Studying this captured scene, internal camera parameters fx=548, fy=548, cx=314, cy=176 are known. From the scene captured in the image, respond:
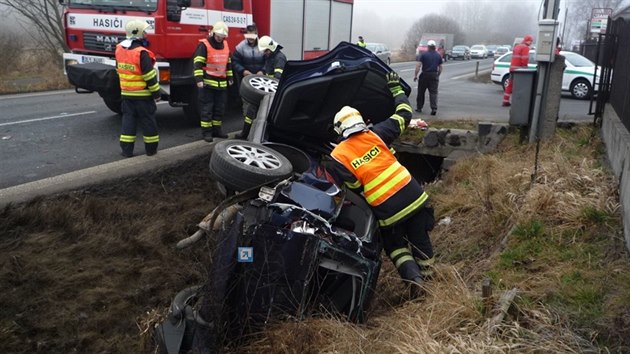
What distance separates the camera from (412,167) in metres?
8.35

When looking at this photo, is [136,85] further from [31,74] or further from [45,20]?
[45,20]

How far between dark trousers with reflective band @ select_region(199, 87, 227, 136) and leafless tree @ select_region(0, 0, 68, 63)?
496 inches

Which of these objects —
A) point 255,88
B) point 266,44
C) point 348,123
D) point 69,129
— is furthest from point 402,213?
point 69,129

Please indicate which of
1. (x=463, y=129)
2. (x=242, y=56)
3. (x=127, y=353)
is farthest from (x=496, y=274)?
(x=242, y=56)

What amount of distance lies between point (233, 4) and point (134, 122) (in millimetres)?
4010

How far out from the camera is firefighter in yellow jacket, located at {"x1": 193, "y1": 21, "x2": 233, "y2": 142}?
24.7 ft

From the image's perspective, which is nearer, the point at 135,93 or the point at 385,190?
the point at 385,190

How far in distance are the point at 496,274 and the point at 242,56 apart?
21.0 ft

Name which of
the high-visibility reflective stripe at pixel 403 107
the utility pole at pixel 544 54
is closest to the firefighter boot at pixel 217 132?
the high-visibility reflective stripe at pixel 403 107

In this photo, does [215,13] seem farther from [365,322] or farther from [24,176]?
[365,322]

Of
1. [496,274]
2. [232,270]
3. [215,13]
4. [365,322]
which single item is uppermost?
[215,13]

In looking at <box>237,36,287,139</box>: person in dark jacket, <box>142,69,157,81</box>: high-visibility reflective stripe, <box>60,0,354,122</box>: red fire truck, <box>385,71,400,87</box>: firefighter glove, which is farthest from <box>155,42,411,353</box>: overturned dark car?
<box>237,36,287,139</box>: person in dark jacket

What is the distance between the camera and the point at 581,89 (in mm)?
14578

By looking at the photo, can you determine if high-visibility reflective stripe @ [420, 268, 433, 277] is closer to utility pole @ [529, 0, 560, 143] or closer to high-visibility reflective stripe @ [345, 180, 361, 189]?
→ high-visibility reflective stripe @ [345, 180, 361, 189]
